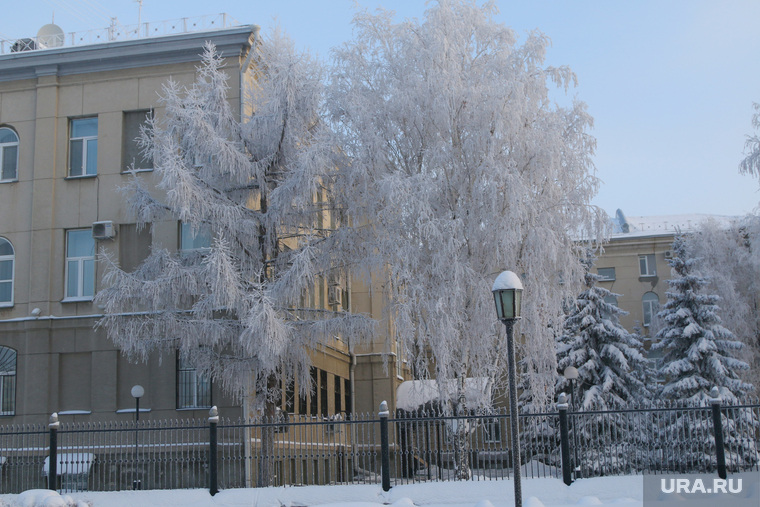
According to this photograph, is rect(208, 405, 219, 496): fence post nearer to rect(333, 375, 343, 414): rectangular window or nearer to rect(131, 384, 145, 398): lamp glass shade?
rect(131, 384, 145, 398): lamp glass shade

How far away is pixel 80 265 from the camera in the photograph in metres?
21.4

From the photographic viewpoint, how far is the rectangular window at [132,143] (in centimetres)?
2123

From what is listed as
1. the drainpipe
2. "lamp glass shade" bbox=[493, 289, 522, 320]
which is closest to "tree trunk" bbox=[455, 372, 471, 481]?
"lamp glass shade" bbox=[493, 289, 522, 320]

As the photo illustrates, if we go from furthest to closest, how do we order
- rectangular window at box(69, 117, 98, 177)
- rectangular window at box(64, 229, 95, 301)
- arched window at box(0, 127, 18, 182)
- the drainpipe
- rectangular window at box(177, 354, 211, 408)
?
arched window at box(0, 127, 18, 182)
rectangular window at box(69, 117, 98, 177)
rectangular window at box(64, 229, 95, 301)
the drainpipe
rectangular window at box(177, 354, 211, 408)

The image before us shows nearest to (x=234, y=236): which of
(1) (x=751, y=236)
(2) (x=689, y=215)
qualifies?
A: (1) (x=751, y=236)

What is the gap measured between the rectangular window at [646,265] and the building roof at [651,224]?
1309mm

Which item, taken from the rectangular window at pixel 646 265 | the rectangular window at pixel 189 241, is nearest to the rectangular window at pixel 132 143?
the rectangular window at pixel 189 241

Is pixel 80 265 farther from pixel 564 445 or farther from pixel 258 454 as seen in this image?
pixel 564 445

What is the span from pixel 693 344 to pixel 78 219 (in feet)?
67.6

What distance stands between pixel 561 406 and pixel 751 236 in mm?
19169

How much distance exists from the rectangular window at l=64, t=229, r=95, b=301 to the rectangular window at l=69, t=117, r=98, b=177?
1810mm

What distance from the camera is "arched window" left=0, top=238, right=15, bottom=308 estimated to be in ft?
71.1

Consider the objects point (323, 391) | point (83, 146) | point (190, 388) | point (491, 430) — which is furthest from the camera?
point (323, 391)

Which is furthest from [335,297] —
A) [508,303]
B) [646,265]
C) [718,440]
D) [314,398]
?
[646,265]
